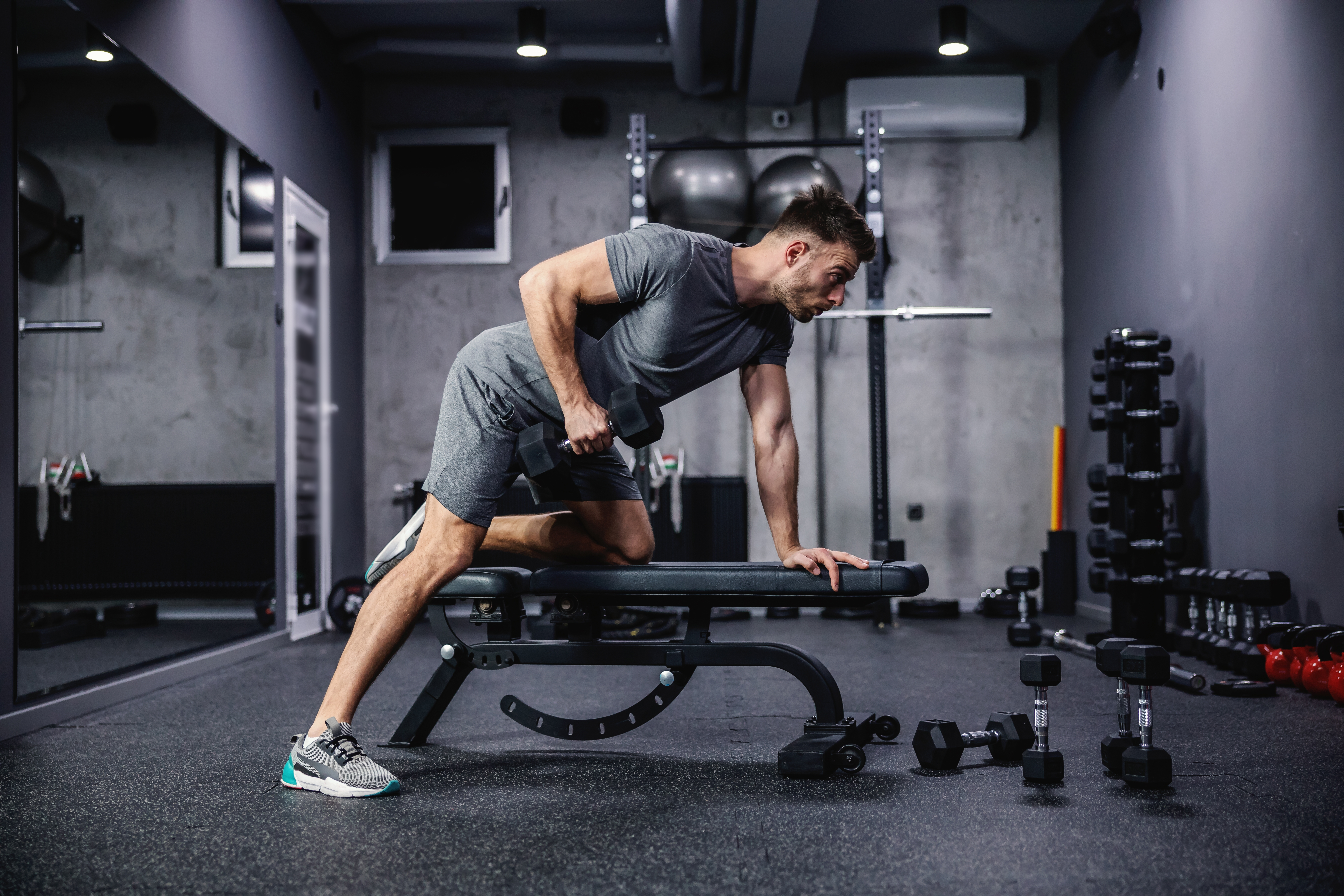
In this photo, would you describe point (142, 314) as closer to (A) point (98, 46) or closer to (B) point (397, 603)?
(A) point (98, 46)

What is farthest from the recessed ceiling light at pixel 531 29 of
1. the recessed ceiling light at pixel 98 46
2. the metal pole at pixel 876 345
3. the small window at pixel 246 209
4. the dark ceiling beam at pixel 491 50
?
the recessed ceiling light at pixel 98 46

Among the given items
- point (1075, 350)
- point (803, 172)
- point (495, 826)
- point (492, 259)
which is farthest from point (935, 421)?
point (495, 826)

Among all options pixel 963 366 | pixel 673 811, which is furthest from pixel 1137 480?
pixel 673 811

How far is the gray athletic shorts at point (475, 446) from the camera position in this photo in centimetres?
200

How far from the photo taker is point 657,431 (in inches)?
75.9

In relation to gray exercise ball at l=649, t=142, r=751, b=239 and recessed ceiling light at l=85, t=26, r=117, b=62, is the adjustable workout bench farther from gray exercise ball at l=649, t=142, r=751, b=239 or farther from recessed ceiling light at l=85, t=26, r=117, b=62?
gray exercise ball at l=649, t=142, r=751, b=239

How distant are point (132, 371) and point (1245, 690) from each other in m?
3.48

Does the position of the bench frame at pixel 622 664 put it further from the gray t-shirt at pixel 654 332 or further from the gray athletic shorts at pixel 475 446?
the gray t-shirt at pixel 654 332

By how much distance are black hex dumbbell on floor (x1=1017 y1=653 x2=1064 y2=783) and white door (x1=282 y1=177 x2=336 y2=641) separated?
3.28 metres

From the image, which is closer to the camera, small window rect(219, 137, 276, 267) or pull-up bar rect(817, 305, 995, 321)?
small window rect(219, 137, 276, 267)

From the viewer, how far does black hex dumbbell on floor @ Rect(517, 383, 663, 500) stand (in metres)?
1.92

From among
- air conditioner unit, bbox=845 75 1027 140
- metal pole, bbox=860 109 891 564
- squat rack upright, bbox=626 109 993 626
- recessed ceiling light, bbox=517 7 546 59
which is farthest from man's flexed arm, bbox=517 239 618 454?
air conditioner unit, bbox=845 75 1027 140

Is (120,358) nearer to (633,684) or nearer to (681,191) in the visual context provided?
(633,684)

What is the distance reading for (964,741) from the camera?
2.00 m
